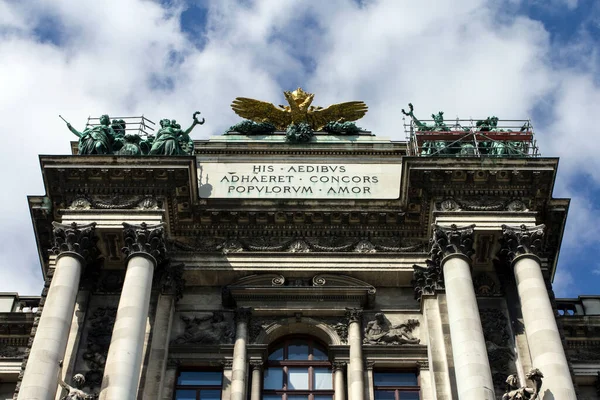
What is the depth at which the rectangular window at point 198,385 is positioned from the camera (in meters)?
24.8

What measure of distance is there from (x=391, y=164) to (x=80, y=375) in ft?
38.8

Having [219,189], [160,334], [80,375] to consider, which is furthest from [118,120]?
[80,375]

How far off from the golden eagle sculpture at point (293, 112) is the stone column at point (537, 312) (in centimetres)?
950

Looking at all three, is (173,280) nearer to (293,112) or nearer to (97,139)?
(97,139)

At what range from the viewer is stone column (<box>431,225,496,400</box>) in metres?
22.0

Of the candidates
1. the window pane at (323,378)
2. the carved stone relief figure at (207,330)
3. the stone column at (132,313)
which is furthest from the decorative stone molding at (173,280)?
the window pane at (323,378)

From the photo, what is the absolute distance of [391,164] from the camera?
30.8 m

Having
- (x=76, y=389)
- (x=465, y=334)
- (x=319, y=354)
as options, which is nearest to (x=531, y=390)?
(x=465, y=334)

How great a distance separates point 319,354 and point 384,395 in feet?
6.71

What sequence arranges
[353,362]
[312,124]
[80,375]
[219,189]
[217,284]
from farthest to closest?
[312,124] < [219,189] < [217,284] < [353,362] < [80,375]

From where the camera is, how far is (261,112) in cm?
3384

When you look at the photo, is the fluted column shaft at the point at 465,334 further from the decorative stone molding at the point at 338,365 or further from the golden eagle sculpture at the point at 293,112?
the golden eagle sculpture at the point at 293,112

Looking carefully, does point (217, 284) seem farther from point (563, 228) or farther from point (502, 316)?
point (563, 228)

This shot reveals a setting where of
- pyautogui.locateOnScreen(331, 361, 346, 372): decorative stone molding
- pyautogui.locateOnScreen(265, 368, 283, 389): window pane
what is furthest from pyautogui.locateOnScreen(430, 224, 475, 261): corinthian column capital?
pyautogui.locateOnScreen(265, 368, 283, 389): window pane
